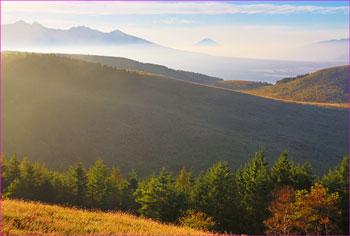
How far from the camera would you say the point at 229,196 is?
77.0 feet

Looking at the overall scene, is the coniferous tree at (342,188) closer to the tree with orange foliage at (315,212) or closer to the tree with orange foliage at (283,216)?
the tree with orange foliage at (315,212)

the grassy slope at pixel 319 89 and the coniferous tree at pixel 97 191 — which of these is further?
the grassy slope at pixel 319 89

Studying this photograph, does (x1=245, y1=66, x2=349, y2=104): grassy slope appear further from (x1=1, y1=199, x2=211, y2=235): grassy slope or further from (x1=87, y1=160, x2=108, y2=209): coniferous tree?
(x1=1, y1=199, x2=211, y2=235): grassy slope

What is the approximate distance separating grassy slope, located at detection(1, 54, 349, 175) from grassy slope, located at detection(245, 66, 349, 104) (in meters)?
50.0

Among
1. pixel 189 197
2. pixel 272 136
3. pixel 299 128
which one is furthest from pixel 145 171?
pixel 299 128

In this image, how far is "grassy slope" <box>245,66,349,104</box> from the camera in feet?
466

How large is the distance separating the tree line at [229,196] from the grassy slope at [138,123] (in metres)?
19.1

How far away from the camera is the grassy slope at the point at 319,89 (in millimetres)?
142125

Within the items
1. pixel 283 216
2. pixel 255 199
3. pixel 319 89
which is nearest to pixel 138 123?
pixel 255 199

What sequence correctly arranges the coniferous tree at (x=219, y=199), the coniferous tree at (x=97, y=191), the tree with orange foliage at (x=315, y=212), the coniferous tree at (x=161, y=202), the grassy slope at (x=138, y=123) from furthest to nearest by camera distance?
the grassy slope at (x=138, y=123) → the coniferous tree at (x=97, y=191) → the coniferous tree at (x=219, y=199) → the coniferous tree at (x=161, y=202) → the tree with orange foliage at (x=315, y=212)

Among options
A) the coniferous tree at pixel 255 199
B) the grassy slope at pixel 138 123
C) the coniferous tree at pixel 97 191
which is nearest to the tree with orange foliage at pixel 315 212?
the coniferous tree at pixel 255 199

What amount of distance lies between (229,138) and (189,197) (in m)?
37.6

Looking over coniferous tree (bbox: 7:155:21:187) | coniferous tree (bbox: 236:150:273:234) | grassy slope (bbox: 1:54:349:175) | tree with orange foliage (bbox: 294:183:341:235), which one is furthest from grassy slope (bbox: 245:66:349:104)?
coniferous tree (bbox: 7:155:21:187)

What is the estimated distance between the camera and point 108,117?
213 ft
